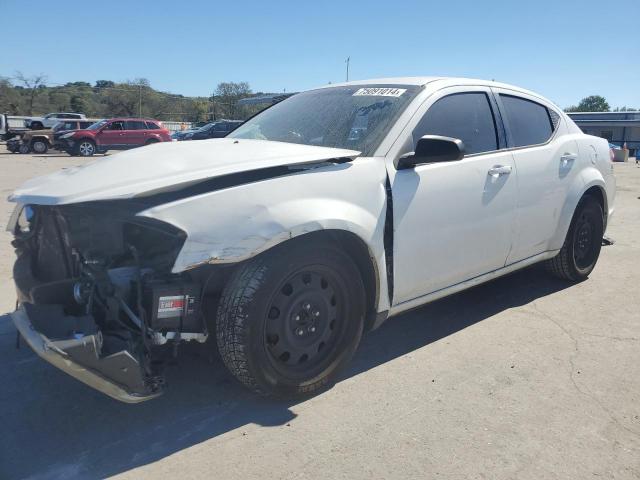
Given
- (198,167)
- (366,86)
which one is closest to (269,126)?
(366,86)

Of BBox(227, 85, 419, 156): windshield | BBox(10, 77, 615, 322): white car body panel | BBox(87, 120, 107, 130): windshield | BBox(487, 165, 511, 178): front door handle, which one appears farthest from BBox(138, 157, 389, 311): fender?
BBox(87, 120, 107, 130): windshield

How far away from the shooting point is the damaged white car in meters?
2.36

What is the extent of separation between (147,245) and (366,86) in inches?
77.2

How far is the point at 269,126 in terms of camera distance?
12.6 feet

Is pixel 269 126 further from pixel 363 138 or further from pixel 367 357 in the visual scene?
pixel 367 357

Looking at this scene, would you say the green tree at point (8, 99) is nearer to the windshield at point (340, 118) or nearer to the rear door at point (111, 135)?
the rear door at point (111, 135)

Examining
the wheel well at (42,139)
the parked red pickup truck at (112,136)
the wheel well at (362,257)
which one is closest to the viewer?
the wheel well at (362,257)

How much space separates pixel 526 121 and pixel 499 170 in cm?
84

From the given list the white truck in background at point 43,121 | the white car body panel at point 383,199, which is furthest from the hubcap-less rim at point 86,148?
the white car body panel at point 383,199

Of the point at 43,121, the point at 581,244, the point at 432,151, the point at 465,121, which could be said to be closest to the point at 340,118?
the point at 432,151

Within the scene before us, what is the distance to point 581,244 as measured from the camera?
4.90 m

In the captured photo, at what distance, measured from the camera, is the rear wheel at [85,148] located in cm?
2399

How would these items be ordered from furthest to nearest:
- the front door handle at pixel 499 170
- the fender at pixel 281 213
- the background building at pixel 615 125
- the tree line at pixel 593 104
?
the tree line at pixel 593 104
the background building at pixel 615 125
the front door handle at pixel 499 170
the fender at pixel 281 213

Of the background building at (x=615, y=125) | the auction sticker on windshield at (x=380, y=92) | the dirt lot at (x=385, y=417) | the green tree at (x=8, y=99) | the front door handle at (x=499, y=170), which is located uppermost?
the green tree at (x=8, y=99)
